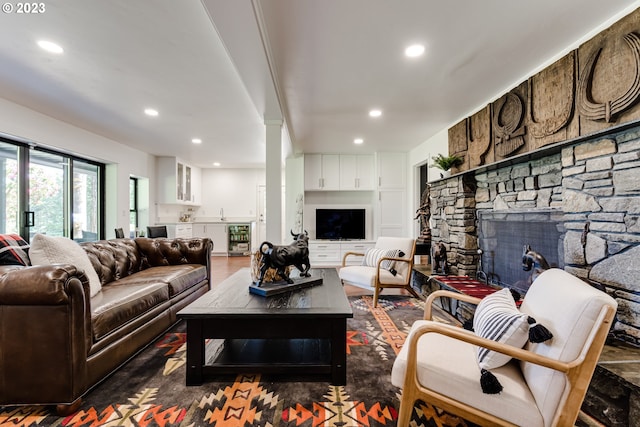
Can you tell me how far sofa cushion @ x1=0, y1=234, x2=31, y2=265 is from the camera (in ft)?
5.88

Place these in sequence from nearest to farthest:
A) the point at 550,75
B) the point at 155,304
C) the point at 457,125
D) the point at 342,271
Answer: the point at 155,304 < the point at 550,75 < the point at 342,271 < the point at 457,125

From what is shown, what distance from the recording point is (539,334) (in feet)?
3.74

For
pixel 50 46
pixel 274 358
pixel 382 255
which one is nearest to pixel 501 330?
pixel 274 358

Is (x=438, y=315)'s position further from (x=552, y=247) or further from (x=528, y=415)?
(x=528, y=415)

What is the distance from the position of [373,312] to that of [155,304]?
2.07m

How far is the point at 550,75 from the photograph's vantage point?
8.13 feet

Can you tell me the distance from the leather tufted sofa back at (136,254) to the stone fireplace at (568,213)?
3250 mm

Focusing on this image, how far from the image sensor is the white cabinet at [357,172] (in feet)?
20.8

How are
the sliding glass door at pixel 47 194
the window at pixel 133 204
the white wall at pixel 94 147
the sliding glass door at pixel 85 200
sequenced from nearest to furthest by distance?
the white wall at pixel 94 147 < the sliding glass door at pixel 47 194 < the sliding glass door at pixel 85 200 < the window at pixel 133 204

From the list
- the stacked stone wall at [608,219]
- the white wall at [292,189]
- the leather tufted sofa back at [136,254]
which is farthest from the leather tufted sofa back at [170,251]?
the stacked stone wall at [608,219]

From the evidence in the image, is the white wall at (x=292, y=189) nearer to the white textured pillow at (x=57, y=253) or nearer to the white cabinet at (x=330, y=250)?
the white cabinet at (x=330, y=250)

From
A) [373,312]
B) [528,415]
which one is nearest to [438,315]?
[373,312]

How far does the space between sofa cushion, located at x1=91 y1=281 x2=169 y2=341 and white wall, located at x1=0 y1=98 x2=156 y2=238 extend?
9.74ft

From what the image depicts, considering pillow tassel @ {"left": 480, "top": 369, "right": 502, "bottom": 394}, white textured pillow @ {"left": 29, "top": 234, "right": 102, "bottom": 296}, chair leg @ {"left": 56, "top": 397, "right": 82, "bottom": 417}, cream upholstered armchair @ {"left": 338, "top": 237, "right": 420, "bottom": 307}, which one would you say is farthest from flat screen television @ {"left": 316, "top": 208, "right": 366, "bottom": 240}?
pillow tassel @ {"left": 480, "top": 369, "right": 502, "bottom": 394}
